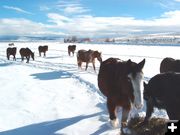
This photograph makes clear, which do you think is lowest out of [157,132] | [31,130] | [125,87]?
[31,130]

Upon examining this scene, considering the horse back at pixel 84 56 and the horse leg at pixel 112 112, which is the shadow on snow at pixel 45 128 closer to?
the horse leg at pixel 112 112

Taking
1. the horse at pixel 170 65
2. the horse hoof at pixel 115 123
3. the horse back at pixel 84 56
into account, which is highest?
the horse at pixel 170 65

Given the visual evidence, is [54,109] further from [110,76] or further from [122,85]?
[122,85]

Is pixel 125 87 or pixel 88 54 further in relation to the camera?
pixel 88 54

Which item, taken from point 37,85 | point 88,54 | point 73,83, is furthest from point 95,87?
point 88,54

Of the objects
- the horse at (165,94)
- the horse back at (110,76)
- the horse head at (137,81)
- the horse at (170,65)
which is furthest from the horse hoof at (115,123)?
the horse at (170,65)

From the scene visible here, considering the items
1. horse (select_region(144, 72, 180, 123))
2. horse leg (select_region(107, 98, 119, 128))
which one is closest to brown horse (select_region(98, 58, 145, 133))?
horse leg (select_region(107, 98, 119, 128))

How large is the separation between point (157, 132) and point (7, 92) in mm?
Result: 8126

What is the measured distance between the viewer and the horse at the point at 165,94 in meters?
6.12

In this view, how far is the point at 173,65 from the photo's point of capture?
38.1ft

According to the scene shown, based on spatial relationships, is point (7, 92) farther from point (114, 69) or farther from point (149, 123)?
point (149, 123)

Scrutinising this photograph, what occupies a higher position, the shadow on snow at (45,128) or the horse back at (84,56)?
the horse back at (84,56)

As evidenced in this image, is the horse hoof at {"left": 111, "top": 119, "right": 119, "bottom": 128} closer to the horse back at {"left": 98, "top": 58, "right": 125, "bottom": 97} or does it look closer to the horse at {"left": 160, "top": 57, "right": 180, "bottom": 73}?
the horse back at {"left": 98, "top": 58, "right": 125, "bottom": 97}

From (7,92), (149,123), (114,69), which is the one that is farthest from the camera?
(7,92)
